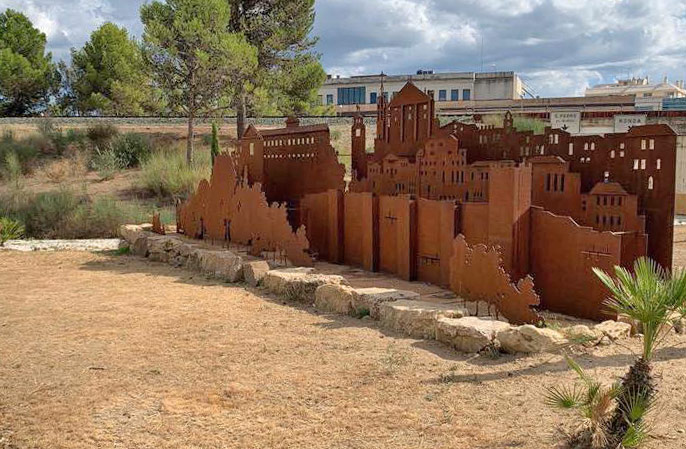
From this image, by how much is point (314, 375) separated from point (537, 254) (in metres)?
3.52

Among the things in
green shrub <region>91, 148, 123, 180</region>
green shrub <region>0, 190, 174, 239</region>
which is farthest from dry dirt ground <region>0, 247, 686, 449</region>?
green shrub <region>91, 148, 123, 180</region>

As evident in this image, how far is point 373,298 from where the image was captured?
25.2ft

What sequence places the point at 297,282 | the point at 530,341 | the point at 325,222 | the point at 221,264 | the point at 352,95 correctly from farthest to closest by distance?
the point at 352,95
the point at 325,222
the point at 221,264
the point at 297,282
the point at 530,341

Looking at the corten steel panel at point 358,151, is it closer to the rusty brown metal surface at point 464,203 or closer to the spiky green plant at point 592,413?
the rusty brown metal surface at point 464,203

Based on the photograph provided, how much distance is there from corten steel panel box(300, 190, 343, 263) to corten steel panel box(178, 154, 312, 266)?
0.57 meters

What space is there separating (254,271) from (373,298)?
2.86 m

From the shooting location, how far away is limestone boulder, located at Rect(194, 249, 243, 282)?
10.4 m

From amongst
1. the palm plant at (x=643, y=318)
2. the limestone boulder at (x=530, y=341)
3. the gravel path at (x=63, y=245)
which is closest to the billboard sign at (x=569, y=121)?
the gravel path at (x=63, y=245)

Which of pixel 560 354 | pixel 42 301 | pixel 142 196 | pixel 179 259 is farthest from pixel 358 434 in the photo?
pixel 142 196

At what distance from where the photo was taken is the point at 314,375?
5.63 metres

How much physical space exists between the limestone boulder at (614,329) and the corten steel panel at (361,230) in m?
4.42

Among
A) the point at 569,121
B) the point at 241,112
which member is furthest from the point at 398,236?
the point at 569,121

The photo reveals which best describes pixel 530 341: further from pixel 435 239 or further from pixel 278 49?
pixel 278 49

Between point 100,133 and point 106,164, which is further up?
point 100,133
